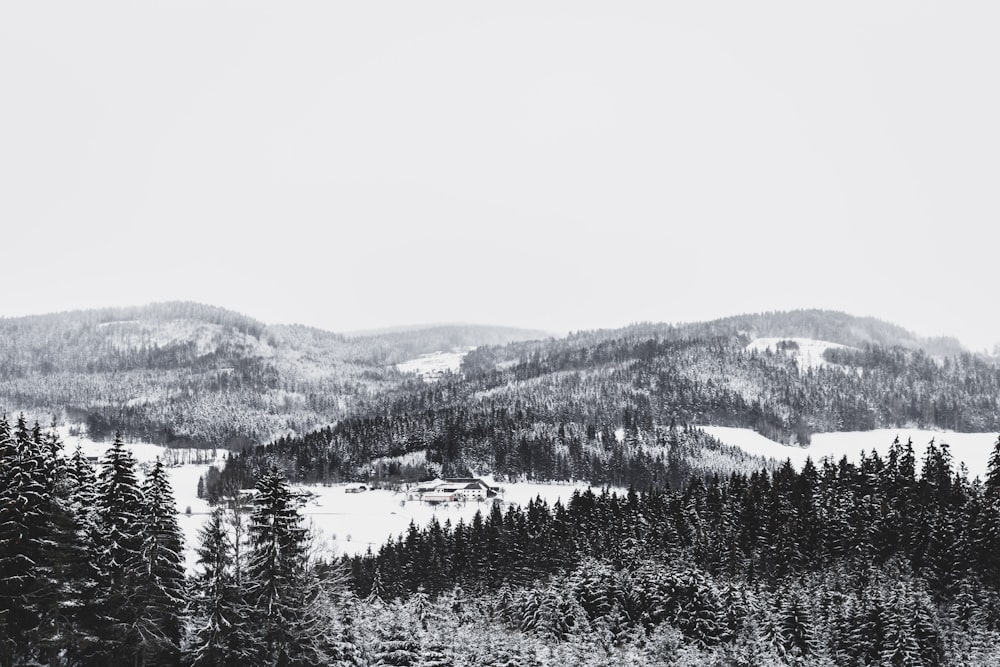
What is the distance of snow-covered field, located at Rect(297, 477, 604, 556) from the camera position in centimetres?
13875

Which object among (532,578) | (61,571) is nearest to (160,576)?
(61,571)

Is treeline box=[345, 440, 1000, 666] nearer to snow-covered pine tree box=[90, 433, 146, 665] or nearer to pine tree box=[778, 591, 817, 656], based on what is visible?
pine tree box=[778, 591, 817, 656]

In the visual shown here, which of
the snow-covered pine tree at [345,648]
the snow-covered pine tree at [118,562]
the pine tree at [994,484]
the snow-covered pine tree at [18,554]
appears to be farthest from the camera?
the pine tree at [994,484]

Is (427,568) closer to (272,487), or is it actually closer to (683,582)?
(683,582)

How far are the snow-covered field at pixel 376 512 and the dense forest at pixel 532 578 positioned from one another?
3357 centimetres

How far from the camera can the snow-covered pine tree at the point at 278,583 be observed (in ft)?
122

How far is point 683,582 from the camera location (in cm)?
6819

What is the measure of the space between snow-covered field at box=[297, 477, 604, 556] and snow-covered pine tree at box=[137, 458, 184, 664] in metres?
82.4

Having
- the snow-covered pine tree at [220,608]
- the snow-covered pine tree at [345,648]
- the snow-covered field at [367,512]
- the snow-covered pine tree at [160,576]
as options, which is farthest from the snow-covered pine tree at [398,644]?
the snow-covered field at [367,512]

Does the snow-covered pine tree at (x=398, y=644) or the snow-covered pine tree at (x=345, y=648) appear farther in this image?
the snow-covered pine tree at (x=345, y=648)

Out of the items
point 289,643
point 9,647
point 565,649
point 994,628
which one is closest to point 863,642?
point 994,628

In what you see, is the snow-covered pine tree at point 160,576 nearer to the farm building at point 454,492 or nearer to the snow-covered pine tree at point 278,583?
the snow-covered pine tree at point 278,583

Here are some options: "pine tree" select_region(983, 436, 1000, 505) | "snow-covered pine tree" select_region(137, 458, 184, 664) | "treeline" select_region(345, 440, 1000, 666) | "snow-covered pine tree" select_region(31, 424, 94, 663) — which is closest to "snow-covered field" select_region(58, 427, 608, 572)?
"treeline" select_region(345, 440, 1000, 666)

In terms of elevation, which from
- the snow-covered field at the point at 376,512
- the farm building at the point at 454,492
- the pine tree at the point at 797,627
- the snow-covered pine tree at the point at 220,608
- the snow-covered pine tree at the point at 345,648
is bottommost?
the snow-covered field at the point at 376,512
